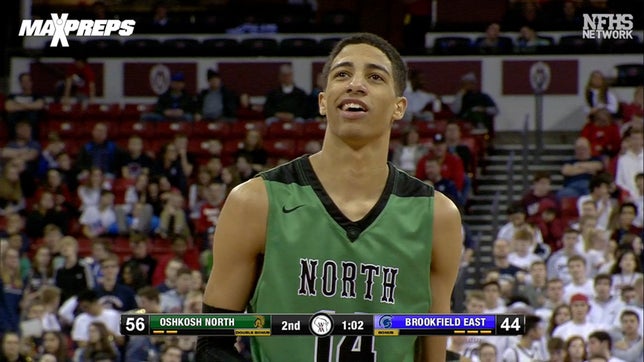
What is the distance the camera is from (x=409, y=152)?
15.2 m

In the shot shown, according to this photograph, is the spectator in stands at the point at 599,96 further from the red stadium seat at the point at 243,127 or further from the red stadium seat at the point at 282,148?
the red stadium seat at the point at 243,127

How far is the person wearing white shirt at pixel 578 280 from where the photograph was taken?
11.6 meters

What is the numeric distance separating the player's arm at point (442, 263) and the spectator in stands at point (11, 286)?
28.1 feet

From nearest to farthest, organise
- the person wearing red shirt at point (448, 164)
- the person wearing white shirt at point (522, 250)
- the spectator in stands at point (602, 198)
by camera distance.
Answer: the person wearing white shirt at point (522, 250), the spectator in stands at point (602, 198), the person wearing red shirt at point (448, 164)

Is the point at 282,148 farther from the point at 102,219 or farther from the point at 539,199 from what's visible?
the point at 539,199

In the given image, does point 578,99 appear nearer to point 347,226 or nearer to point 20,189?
point 20,189

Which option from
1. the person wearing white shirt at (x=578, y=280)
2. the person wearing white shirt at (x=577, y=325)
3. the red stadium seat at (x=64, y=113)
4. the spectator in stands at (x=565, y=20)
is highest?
the spectator in stands at (x=565, y=20)

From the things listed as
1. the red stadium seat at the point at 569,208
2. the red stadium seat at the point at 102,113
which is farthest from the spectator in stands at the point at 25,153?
the red stadium seat at the point at 569,208

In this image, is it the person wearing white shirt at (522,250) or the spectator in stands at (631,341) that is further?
the person wearing white shirt at (522,250)

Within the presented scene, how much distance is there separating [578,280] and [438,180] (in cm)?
311

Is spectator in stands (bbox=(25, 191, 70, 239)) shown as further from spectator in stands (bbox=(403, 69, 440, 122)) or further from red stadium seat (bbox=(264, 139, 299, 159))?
spectator in stands (bbox=(403, 69, 440, 122))

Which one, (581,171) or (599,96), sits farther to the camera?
(599,96)

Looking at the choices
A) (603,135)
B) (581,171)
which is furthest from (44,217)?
(603,135)

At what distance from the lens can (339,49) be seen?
11.3 ft
